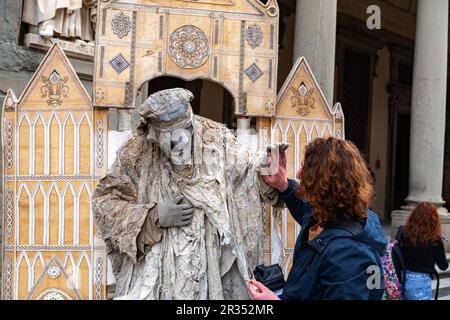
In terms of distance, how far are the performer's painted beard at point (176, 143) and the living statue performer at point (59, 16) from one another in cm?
316

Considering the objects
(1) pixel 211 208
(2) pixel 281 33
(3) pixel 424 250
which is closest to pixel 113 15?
(1) pixel 211 208

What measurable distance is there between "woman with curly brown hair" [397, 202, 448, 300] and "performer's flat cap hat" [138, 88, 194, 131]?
3343mm

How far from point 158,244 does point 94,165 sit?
0.71 meters

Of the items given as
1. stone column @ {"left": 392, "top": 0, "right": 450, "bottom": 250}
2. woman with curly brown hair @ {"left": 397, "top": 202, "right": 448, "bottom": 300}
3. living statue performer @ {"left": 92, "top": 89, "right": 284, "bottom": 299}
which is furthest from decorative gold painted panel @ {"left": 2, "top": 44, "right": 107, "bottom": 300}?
stone column @ {"left": 392, "top": 0, "right": 450, "bottom": 250}

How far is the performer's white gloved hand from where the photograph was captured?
262cm

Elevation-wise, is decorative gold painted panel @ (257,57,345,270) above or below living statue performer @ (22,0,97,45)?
below

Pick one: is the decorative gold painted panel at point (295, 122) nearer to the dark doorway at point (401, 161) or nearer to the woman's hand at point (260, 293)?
Answer: the woman's hand at point (260, 293)

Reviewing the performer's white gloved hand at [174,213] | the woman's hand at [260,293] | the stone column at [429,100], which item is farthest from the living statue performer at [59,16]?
the stone column at [429,100]

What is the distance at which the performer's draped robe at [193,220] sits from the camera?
267cm

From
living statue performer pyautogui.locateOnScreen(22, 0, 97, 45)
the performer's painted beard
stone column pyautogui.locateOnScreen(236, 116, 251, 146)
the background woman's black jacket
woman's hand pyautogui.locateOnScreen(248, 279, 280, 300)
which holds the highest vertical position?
living statue performer pyautogui.locateOnScreen(22, 0, 97, 45)

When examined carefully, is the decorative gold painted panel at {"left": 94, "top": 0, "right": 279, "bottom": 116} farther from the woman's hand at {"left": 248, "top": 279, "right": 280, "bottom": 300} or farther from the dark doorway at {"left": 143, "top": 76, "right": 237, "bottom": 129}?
the dark doorway at {"left": 143, "top": 76, "right": 237, "bottom": 129}

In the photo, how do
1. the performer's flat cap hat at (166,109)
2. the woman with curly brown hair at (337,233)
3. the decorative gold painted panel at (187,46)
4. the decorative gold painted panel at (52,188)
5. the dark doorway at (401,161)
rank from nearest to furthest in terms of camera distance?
the woman with curly brown hair at (337,233) → the performer's flat cap hat at (166,109) → the decorative gold painted panel at (187,46) → the decorative gold painted panel at (52,188) → the dark doorway at (401,161)

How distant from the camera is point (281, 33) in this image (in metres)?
10.7

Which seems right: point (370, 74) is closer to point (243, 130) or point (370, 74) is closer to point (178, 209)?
point (243, 130)
